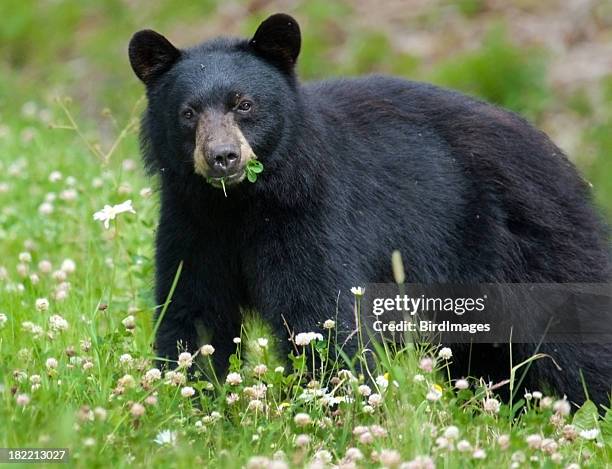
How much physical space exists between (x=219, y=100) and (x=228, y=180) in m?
0.41

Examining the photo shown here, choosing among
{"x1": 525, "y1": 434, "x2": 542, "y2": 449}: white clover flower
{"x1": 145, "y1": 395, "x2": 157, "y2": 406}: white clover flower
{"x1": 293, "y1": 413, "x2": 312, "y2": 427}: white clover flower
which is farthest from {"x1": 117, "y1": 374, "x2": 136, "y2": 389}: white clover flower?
{"x1": 525, "y1": 434, "x2": 542, "y2": 449}: white clover flower

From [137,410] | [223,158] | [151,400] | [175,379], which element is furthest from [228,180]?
[137,410]

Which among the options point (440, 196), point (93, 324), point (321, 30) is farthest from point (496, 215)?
point (321, 30)

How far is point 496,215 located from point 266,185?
129 cm

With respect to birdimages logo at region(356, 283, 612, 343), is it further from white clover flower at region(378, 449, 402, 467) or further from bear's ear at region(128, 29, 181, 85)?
white clover flower at region(378, 449, 402, 467)

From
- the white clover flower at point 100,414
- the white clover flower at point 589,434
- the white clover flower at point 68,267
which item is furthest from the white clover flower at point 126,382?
the white clover flower at point 68,267

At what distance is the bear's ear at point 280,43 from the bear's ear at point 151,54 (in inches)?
14.9

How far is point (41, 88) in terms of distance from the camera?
1336 cm

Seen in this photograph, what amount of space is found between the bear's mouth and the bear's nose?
39 millimetres

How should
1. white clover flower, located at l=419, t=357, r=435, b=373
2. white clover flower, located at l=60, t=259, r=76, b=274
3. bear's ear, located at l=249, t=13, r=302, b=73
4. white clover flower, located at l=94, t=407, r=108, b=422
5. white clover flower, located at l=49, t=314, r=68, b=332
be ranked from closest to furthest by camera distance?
white clover flower, located at l=94, t=407, r=108, b=422 < white clover flower, located at l=419, t=357, r=435, b=373 < white clover flower, located at l=49, t=314, r=68, b=332 < bear's ear, located at l=249, t=13, r=302, b=73 < white clover flower, located at l=60, t=259, r=76, b=274

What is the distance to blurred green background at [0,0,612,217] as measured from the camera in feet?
38.7

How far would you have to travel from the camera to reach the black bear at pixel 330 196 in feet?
17.7

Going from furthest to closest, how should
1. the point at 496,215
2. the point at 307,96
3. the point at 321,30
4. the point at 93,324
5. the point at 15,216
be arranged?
the point at 321,30 < the point at 15,216 < the point at 496,215 < the point at 307,96 < the point at 93,324

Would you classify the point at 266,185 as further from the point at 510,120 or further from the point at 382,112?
the point at 510,120
